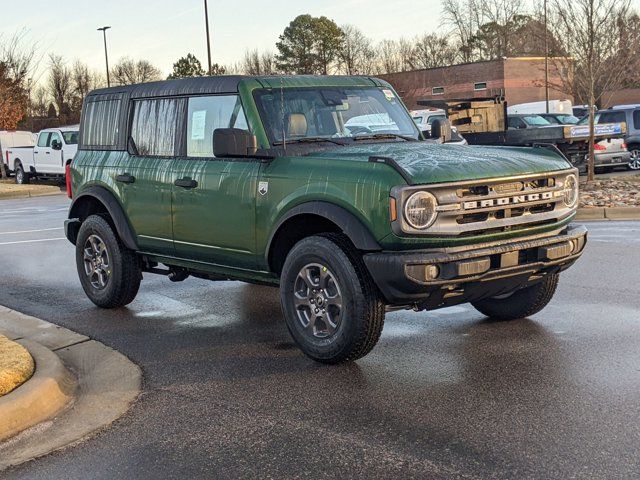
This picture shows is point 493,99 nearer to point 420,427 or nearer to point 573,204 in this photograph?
point 573,204

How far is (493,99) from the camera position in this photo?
23.1 metres

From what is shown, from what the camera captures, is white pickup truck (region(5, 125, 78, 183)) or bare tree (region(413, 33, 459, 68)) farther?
bare tree (region(413, 33, 459, 68))

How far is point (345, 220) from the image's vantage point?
5953 millimetres

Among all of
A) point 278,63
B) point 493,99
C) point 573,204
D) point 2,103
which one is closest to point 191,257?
point 573,204

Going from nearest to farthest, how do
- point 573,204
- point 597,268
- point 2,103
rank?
point 573,204, point 597,268, point 2,103

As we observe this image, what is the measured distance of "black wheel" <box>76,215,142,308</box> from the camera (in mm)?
8297

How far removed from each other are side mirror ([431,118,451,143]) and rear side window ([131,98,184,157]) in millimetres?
2137

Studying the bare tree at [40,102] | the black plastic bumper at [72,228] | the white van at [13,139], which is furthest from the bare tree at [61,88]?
the black plastic bumper at [72,228]

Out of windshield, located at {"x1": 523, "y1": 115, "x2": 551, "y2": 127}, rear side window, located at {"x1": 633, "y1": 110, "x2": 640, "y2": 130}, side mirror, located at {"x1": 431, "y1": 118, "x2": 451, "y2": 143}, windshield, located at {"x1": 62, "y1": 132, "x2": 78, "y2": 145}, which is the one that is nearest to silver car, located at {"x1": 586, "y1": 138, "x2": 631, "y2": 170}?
rear side window, located at {"x1": 633, "y1": 110, "x2": 640, "y2": 130}

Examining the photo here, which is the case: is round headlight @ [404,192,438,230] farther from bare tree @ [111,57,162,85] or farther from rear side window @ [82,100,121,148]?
bare tree @ [111,57,162,85]

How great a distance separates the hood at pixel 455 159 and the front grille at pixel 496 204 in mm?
59

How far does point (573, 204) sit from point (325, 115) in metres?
1.95

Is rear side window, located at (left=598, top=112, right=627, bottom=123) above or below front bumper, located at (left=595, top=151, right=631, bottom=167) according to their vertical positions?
above

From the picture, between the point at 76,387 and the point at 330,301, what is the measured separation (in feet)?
5.67
